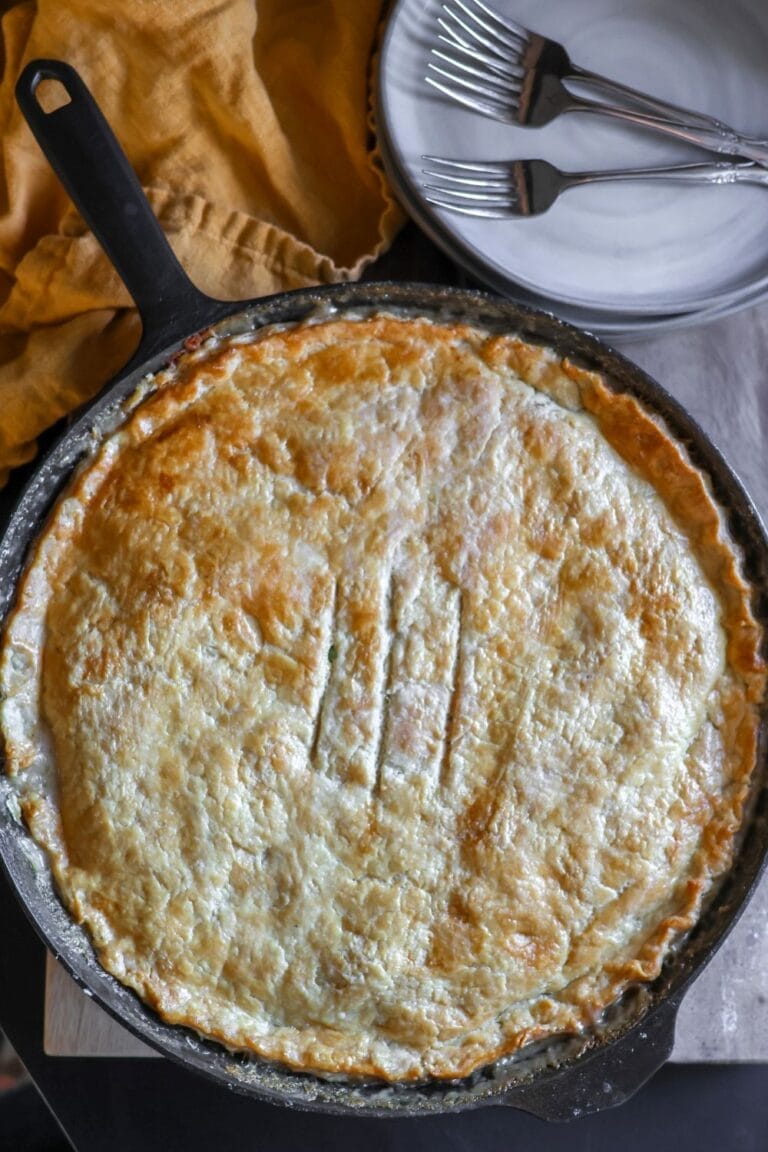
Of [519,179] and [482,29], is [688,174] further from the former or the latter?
[482,29]

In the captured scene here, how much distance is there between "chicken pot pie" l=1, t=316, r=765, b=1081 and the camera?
1.77 metres

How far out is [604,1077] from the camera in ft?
5.82

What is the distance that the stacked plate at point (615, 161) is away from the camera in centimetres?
207

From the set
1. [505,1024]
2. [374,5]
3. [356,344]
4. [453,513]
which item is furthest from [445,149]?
[505,1024]

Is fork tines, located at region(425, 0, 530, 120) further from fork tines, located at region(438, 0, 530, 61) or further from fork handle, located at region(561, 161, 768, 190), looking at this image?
fork handle, located at region(561, 161, 768, 190)

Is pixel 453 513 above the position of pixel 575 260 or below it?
below

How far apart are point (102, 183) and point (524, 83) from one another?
82 centimetres

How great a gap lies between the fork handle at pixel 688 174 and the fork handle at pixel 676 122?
0.02 meters

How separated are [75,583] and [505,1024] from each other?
3.15 feet

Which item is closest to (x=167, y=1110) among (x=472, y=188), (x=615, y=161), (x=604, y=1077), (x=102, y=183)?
(x=604, y=1077)

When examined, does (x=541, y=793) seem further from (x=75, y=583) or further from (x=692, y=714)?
(x=75, y=583)

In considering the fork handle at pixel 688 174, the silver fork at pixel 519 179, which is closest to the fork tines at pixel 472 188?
the silver fork at pixel 519 179

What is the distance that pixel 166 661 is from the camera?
179cm

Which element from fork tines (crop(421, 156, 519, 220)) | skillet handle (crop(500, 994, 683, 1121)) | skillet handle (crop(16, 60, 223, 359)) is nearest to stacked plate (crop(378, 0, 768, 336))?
fork tines (crop(421, 156, 519, 220))
